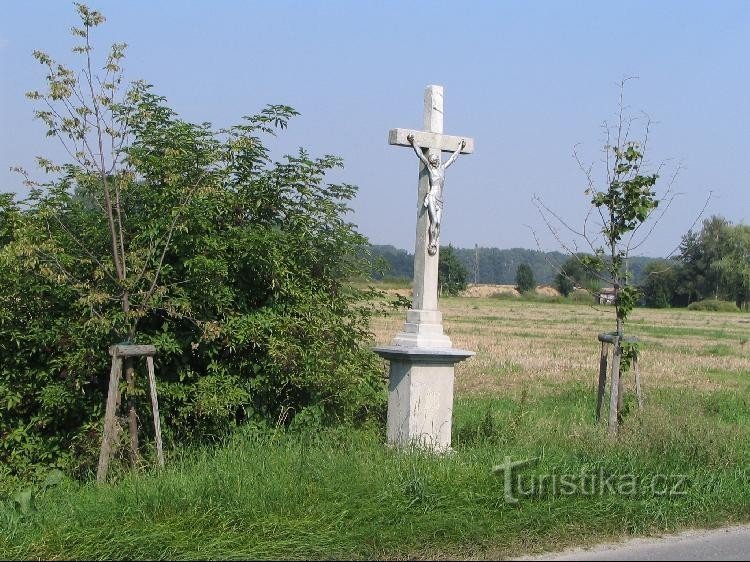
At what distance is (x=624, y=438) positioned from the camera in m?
7.58

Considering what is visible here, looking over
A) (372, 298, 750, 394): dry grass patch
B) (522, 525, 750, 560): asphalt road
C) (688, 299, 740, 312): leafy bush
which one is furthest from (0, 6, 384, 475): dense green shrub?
(688, 299, 740, 312): leafy bush

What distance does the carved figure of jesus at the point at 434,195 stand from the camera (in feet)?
26.4

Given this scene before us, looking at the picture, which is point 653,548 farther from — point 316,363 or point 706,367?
point 706,367

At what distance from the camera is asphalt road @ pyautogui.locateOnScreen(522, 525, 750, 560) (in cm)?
565

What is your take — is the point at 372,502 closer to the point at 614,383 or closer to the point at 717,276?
the point at 614,383

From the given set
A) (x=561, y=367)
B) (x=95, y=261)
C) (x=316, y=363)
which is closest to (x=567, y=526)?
(x=316, y=363)

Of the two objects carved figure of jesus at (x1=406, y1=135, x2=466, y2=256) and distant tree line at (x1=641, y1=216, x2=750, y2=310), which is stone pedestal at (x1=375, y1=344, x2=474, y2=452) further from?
distant tree line at (x1=641, y1=216, x2=750, y2=310)

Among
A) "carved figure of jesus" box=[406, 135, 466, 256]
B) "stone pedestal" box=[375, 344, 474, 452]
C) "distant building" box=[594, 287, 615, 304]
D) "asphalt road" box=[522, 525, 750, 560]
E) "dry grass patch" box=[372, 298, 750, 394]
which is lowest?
"dry grass patch" box=[372, 298, 750, 394]

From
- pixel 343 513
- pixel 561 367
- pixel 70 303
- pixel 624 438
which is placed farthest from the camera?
pixel 561 367

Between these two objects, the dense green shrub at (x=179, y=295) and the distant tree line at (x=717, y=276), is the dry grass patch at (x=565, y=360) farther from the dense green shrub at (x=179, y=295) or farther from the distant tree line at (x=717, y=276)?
the distant tree line at (x=717, y=276)

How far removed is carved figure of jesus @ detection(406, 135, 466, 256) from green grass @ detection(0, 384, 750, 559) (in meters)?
1.86

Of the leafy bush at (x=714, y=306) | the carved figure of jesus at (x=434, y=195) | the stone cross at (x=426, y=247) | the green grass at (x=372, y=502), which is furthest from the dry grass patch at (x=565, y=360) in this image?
the leafy bush at (x=714, y=306)

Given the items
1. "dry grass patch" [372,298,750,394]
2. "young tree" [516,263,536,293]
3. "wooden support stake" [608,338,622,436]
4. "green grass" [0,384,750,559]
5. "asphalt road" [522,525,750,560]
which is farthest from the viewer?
"young tree" [516,263,536,293]

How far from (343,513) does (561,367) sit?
15.5m
